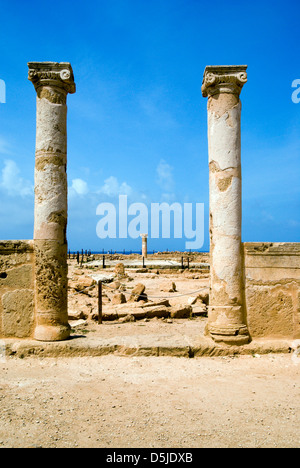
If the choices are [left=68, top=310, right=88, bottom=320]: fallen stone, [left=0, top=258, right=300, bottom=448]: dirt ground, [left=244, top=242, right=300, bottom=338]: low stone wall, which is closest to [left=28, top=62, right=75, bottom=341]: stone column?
[left=0, top=258, right=300, bottom=448]: dirt ground

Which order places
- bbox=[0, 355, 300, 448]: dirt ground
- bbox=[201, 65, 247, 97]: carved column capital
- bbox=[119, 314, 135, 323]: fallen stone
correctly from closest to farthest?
bbox=[0, 355, 300, 448]: dirt ground < bbox=[201, 65, 247, 97]: carved column capital < bbox=[119, 314, 135, 323]: fallen stone

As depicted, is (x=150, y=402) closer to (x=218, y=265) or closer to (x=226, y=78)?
(x=218, y=265)

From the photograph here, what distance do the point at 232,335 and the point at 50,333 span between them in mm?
2976

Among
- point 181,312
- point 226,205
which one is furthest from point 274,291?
point 181,312

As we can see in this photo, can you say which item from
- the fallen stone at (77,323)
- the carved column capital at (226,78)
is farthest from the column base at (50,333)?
the carved column capital at (226,78)

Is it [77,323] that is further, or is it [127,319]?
[127,319]

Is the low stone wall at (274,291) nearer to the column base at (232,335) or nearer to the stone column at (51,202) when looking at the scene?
the column base at (232,335)

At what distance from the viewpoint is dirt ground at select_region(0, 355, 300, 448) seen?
10.1 ft

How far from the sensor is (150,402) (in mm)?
3854

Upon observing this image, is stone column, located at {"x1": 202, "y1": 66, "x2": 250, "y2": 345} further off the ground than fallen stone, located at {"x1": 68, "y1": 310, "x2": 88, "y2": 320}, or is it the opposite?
stone column, located at {"x1": 202, "y1": 66, "x2": 250, "y2": 345}

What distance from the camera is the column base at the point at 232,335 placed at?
5578 millimetres

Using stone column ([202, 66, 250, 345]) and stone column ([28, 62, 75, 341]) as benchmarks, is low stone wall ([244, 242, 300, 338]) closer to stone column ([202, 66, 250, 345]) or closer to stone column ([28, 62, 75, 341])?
stone column ([202, 66, 250, 345])

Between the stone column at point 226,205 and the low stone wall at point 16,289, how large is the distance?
10.1ft

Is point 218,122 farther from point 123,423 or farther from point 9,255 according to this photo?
point 123,423
